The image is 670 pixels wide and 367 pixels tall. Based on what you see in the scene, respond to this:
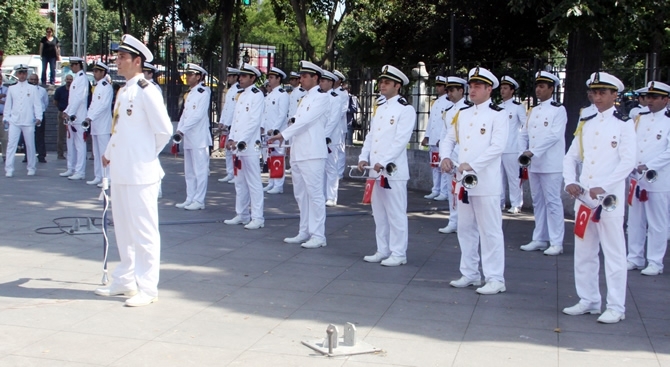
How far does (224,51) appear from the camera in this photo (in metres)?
23.5

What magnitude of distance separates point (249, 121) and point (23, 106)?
7102 millimetres

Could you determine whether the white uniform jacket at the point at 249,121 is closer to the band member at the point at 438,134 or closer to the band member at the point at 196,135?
the band member at the point at 196,135

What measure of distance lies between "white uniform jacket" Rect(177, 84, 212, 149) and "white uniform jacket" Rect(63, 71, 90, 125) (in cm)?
393

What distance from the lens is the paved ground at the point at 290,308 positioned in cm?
590

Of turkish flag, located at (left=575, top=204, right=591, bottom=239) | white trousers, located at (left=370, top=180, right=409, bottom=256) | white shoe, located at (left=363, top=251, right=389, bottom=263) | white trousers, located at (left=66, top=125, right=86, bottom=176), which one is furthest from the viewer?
white trousers, located at (left=66, top=125, right=86, bottom=176)

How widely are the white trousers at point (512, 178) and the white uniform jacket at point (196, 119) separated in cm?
453

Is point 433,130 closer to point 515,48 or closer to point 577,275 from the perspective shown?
point 577,275

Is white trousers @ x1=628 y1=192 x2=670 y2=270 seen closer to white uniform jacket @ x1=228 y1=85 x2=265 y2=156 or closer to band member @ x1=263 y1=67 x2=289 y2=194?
white uniform jacket @ x1=228 y1=85 x2=265 y2=156

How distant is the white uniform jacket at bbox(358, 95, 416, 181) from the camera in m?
9.03

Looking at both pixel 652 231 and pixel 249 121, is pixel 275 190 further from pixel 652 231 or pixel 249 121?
pixel 652 231

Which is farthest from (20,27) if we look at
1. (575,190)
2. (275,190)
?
(575,190)

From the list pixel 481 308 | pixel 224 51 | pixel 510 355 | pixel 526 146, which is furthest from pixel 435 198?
pixel 224 51

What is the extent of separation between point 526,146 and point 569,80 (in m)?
Result: 3.20

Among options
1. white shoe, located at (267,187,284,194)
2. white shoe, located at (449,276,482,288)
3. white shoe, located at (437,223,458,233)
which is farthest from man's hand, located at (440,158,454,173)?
white shoe, located at (267,187,284,194)
